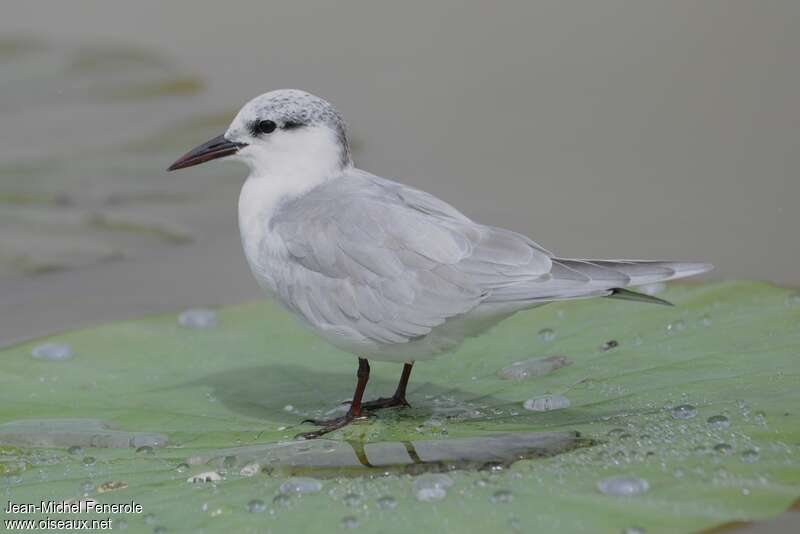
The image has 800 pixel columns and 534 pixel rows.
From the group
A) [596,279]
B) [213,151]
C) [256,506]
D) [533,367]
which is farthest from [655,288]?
[256,506]

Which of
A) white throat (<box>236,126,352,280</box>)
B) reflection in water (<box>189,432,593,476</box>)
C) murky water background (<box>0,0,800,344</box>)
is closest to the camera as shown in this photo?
reflection in water (<box>189,432,593,476</box>)

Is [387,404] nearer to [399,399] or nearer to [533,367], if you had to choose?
[399,399]

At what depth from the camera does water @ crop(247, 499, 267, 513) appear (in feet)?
11.5

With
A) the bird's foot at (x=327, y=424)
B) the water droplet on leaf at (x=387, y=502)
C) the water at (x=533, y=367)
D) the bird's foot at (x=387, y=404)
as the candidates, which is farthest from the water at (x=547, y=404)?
the water droplet on leaf at (x=387, y=502)

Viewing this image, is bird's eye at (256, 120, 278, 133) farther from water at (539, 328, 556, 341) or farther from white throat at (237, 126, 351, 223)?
water at (539, 328, 556, 341)

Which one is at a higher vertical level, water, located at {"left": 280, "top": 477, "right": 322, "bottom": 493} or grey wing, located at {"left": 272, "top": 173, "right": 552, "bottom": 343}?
grey wing, located at {"left": 272, "top": 173, "right": 552, "bottom": 343}

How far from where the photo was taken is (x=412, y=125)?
25.7 feet

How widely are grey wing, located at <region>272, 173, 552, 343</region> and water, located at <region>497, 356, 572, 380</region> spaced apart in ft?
1.54

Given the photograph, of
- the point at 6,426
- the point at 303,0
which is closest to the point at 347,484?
the point at 6,426

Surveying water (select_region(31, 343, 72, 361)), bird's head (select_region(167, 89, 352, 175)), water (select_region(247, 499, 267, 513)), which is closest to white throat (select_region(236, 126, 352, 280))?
bird's head (select_region(167, 89, 352, 175))

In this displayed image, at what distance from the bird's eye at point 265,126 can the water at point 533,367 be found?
49.6 inches

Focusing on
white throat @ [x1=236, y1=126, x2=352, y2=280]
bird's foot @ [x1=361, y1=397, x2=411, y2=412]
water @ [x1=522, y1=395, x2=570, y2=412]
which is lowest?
bird's foot @ [x1=361, y1=397, x2=411, y2=412]

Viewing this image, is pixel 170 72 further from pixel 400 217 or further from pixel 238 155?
pixel 400 217

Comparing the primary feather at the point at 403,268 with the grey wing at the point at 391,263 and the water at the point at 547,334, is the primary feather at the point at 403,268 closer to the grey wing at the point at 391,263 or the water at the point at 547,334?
the grey wing at the point at 391,263
